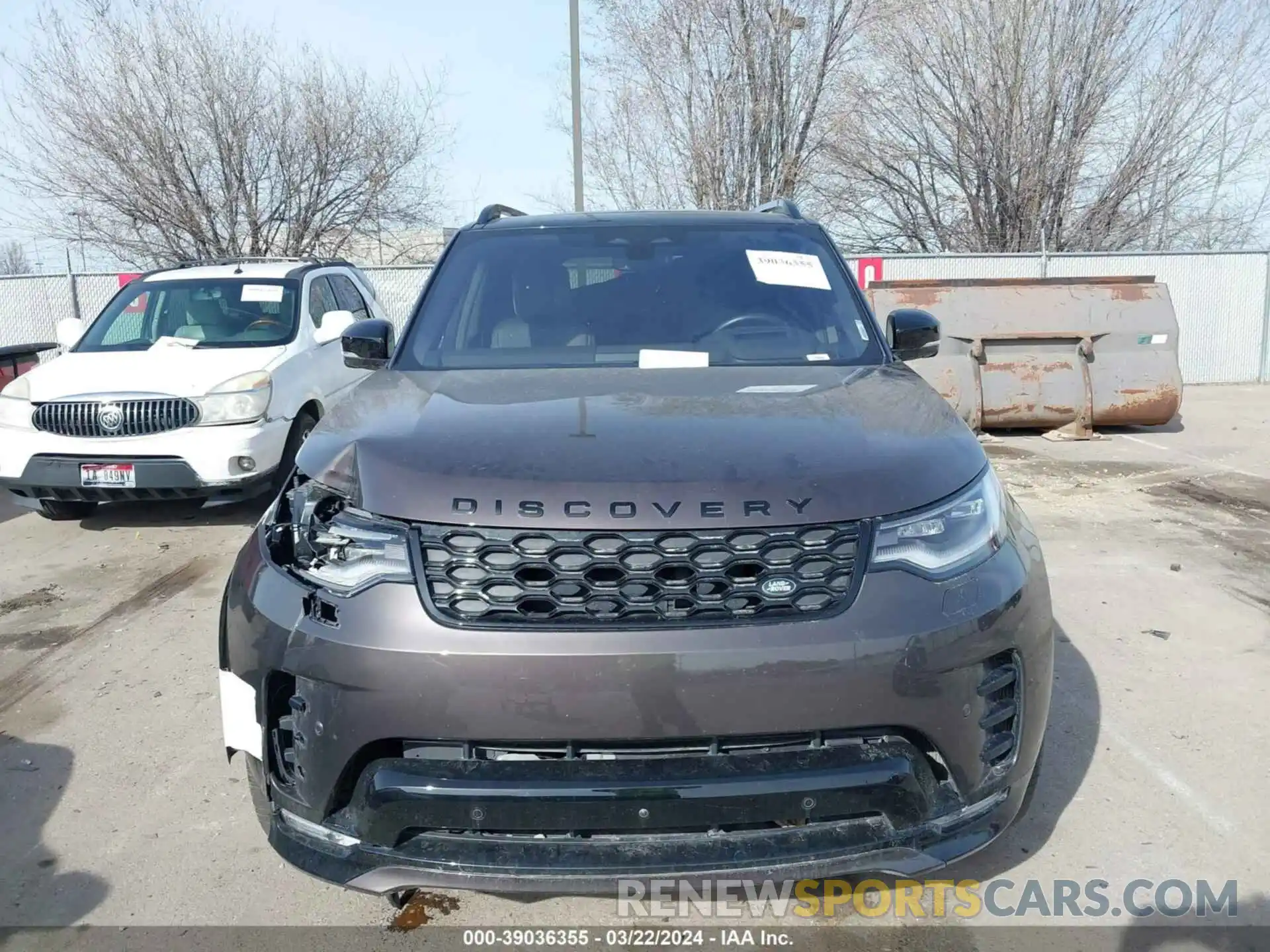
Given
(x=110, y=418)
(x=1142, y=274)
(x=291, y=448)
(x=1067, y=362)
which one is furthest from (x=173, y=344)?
(x=1142, y=274)

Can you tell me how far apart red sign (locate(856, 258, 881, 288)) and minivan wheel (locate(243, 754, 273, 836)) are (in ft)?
42.9

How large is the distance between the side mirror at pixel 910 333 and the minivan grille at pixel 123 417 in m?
4.33

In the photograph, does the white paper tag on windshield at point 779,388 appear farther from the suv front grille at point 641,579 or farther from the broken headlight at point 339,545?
the broken headlight at point 339,545

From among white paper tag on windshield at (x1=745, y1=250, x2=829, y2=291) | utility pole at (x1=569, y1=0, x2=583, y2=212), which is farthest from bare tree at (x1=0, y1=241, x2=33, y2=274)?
white paper tag on windshield at (x1=745, y1=250, x2=829, y2=291)

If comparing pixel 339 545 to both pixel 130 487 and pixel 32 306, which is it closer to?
pixel 130 487

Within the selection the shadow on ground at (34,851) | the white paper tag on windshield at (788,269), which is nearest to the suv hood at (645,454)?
the white paper tag on windshield at (788,269)

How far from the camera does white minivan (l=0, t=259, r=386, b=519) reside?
5.81m

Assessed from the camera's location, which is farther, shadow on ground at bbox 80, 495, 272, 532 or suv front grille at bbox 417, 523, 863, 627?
shadow on ground at bbox 80, 495, 272, 532

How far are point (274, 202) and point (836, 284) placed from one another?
672 inches

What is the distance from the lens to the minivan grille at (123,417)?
5.86 m

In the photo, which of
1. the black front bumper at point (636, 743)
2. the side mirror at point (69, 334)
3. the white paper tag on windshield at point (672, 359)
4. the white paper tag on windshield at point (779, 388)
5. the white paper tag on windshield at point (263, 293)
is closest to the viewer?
the black front bumper at point (636, 743)

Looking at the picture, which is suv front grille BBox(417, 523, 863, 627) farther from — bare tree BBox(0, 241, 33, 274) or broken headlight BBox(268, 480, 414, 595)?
bare tree BBox(0, 241, 33, 274)

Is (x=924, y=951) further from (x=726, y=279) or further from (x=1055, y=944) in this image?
(x=726, y=279)

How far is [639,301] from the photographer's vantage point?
3.32 m
